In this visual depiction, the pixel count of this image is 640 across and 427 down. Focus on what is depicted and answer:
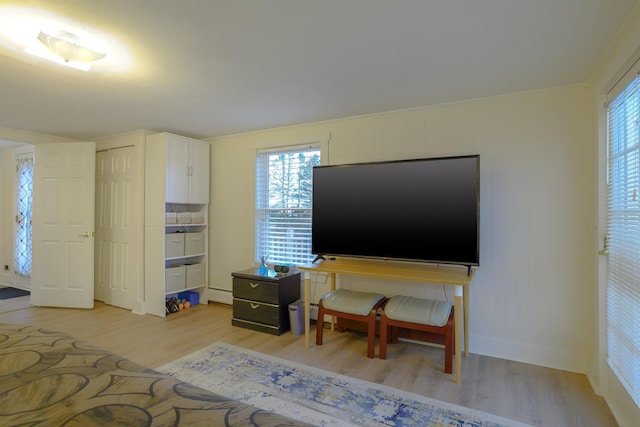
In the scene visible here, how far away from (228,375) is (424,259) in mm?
1827

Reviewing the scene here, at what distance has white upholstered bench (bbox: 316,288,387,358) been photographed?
2855 mm

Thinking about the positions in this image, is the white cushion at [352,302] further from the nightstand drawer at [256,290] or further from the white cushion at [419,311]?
the nightstand drawer at [256,290]

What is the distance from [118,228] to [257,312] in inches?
90.1

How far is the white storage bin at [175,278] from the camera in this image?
3986 millimetres

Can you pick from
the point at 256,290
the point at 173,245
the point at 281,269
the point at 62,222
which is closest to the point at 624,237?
the point at 281,269

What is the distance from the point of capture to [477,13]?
66.9 inches

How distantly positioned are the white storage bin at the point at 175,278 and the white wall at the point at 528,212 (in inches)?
103

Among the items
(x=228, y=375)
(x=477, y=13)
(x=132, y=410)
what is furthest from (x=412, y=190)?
(x=132, y=410)

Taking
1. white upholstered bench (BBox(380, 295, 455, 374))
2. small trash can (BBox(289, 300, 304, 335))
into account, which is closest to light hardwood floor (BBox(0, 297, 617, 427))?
small trash can (BBox(289, 300, 304, 335))

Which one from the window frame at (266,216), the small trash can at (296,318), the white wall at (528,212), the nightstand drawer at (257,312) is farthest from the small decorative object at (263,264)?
the white wall at (528,212)

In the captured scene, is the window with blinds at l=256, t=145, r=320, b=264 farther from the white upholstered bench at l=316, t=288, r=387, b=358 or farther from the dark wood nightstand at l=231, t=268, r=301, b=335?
the white upholstered bench at l=316, t=288, r=387, b=358

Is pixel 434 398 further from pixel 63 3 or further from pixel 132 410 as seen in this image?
pixel 63 3

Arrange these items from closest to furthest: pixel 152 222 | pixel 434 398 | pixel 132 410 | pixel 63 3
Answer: pixel 132 410, pixel 63 3, pixel 434 398, pixel 152 222

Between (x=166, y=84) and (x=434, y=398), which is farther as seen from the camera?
(x=166, y=84)
